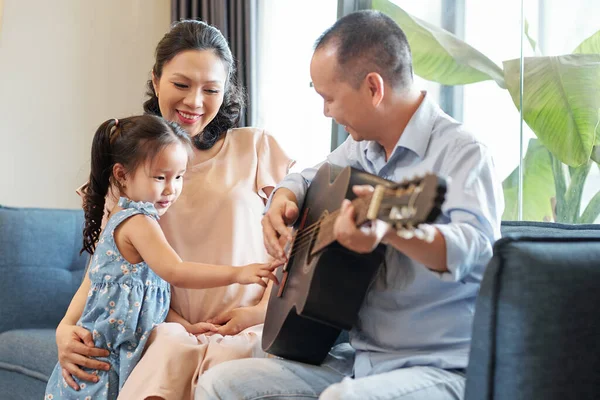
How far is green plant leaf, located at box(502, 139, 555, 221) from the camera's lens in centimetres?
272

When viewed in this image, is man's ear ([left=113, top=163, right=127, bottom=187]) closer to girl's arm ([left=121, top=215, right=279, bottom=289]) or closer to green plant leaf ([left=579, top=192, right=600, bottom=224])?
girl's arm ([left=121, top=215, right=279, bottom=289])

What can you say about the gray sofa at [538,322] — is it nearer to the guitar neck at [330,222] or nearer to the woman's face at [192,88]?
the guitar neck at [330,222]

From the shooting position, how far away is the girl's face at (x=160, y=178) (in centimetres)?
179

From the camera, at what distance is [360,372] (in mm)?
1427

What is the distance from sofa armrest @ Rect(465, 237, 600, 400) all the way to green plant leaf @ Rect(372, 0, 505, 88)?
186 centimetres

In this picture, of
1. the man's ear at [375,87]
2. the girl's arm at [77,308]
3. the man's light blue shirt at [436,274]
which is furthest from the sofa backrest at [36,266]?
the man's ear at [375,87]

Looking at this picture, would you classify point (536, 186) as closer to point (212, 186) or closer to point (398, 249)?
point (212, 186)

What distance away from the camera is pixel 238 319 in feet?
6.01

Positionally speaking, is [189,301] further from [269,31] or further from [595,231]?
[269,31]

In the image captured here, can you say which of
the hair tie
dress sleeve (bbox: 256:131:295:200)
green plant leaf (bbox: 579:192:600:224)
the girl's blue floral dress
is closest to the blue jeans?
the girl's blue floral dress

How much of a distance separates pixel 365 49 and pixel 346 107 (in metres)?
0.12

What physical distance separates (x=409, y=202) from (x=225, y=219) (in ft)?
3.55

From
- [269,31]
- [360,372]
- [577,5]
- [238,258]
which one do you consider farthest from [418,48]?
[360,372]

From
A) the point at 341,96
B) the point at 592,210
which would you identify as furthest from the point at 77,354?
the point at 592,210
